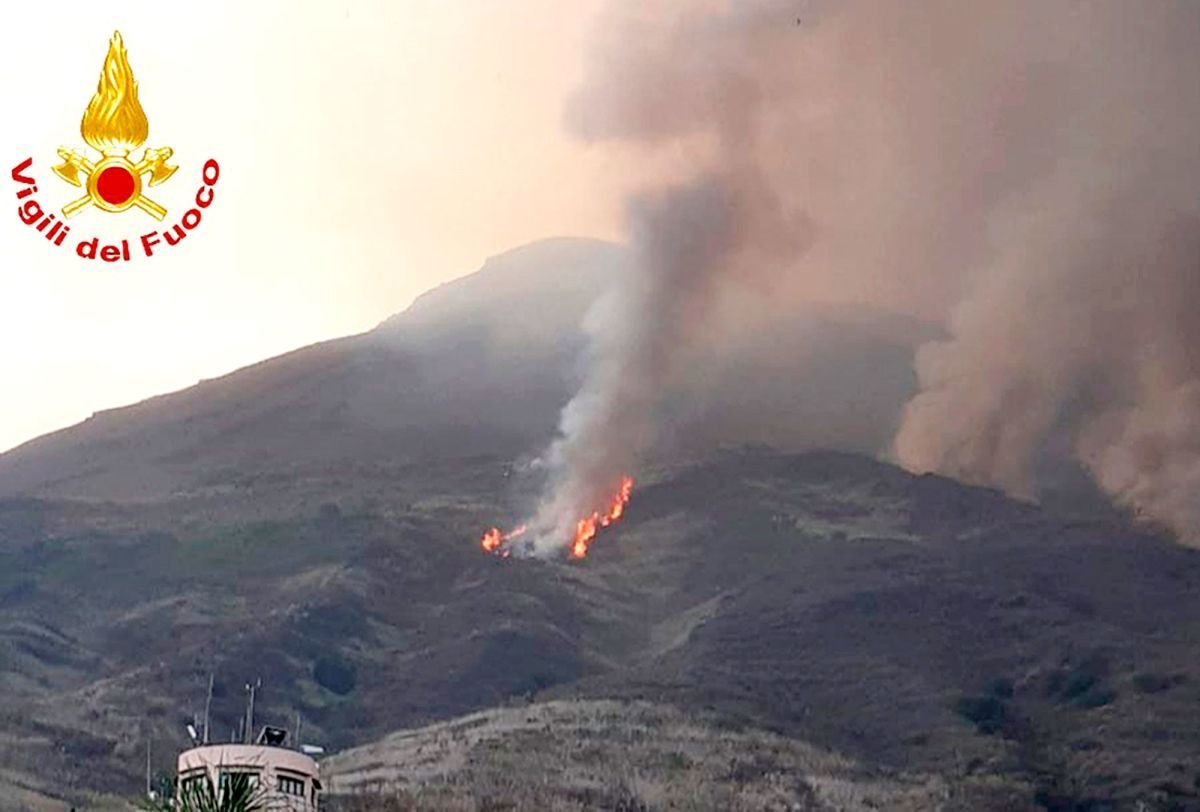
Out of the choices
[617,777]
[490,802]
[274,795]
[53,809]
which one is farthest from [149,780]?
[274,795]

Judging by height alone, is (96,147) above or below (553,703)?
below

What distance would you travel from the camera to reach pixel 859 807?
526 feet

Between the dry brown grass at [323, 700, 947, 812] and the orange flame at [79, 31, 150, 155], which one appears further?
the dry brown grass at [323, 700, 947, 812]

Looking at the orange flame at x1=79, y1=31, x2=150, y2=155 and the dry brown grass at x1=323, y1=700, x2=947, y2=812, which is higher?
the dry brown grass at x1=323, y1=700, x2=947, y2=812

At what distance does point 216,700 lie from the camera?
644ft

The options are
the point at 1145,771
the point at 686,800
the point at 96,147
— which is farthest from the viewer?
the point at 1145,771

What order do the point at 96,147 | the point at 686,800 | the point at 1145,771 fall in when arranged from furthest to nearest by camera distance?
the point at 1145,771 → the point at 686,800 → the point at 96,147

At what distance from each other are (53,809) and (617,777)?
40.4m

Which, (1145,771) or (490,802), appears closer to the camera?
(490,802)

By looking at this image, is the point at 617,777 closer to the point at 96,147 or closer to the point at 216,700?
the point at 216,700

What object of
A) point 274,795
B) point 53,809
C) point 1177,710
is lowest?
point 274,795

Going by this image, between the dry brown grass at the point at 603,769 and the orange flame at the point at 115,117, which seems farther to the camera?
the dry brown grass at the point at 603,769

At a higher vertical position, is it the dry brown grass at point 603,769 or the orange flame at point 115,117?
the dry brown grass at point 603,769

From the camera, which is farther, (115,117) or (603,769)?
(603,769)
